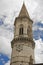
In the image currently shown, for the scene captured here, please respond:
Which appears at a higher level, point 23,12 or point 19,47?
point 23,12

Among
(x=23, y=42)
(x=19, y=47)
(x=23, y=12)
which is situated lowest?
(x=19, y=47)

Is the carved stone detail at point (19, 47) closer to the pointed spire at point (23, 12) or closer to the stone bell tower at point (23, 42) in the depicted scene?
the stone bell tower at point (23, 42)

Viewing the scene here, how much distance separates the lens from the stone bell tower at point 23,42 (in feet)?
140

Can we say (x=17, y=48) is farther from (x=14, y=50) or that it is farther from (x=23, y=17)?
(x=23, y=17)

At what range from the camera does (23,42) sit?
44.1 meters

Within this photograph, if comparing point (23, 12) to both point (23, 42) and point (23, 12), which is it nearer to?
point (23, 12)

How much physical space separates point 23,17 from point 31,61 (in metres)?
8.97

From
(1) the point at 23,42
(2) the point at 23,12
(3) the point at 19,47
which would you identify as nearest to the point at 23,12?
(2) the point at 23,12

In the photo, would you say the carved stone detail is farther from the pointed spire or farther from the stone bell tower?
the pointed spire

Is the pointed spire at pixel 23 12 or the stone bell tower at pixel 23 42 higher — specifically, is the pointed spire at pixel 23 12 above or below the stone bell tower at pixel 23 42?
above

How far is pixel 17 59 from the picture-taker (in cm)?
4256

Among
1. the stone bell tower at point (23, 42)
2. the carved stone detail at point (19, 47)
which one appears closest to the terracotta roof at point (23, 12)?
the stone bell tower at point (23, 42)

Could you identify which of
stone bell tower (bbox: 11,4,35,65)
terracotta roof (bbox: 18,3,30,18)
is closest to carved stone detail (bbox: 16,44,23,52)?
stone bell tower (bbox: 11,4,35,65)

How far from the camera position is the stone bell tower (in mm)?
42675
